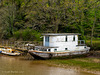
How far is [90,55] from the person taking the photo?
2802 cm

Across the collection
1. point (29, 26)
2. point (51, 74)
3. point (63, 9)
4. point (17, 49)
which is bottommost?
point (51, 74)

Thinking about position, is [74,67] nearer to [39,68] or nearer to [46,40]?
[39,68]

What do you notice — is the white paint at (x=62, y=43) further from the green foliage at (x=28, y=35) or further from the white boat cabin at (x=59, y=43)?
the green foliage at (x=28, y=35)

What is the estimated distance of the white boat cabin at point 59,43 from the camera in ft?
81.7

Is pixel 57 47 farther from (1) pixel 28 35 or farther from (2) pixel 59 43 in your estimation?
(1) pixel 28 35

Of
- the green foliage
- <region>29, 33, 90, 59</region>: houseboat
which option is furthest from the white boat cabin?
the green foliage

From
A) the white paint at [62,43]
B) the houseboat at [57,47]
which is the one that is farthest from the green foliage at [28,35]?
the white paint at [62,43]

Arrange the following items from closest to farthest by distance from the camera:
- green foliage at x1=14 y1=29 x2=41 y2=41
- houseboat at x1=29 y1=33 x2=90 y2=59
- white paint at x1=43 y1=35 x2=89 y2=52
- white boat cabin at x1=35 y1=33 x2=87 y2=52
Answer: houseboat at x1=29 y1=33 x2=90 y2=59 < white boat cabin at x1=35 y1=33 x2=87 y2=52 < white paint at x1=43 y1=35 x2=89 y2=52 < green foliage at x1=14 y1=29 x2=41 y2=41

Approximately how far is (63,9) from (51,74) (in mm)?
22276

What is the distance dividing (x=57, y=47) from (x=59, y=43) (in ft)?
2.66

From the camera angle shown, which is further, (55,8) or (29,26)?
(29,26)

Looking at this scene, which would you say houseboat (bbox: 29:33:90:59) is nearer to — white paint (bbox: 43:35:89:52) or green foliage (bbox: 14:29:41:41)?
white paint (bbox: 43:35:89:52)

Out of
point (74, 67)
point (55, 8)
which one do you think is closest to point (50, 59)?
point (74, 67)

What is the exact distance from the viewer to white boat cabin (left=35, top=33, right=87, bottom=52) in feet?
81.7
